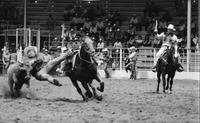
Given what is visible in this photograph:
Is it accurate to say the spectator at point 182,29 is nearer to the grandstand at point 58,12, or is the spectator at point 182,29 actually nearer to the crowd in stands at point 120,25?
the crowd in stands at point 120,25

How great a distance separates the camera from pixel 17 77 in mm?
13109

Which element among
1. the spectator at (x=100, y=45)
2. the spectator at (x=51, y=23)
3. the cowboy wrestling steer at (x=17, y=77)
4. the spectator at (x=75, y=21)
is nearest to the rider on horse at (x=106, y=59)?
the spectator at (x=100, y=45)

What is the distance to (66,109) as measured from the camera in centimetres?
1042

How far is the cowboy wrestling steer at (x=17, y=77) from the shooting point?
12.9m

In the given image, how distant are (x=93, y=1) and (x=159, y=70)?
16959 mm

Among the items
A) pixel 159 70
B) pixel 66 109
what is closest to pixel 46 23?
pixel 159 70

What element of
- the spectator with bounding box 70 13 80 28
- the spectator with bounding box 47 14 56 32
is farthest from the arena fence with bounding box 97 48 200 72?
the spectator with bounding box 47 14 56 32

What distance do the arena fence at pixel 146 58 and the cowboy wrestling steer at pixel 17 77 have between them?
11.9m

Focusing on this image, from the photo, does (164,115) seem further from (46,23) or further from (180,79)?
(46,23)

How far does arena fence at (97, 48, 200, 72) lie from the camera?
23.8m

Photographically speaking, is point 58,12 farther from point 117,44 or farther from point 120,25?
point 117,44

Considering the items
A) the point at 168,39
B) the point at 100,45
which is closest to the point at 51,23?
the point at 100,45

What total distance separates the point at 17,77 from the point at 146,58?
12719 mm

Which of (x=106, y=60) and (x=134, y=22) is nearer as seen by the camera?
(x=106, y=60)
